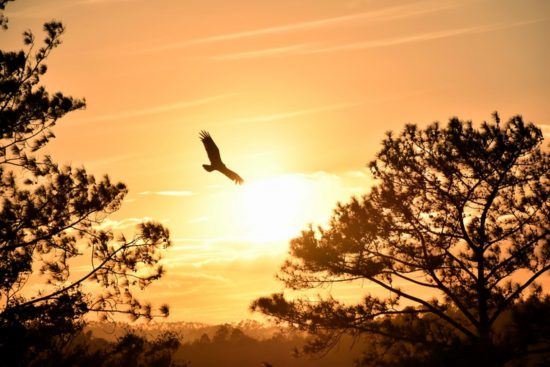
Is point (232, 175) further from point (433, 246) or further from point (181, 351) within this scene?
point (181, 351)

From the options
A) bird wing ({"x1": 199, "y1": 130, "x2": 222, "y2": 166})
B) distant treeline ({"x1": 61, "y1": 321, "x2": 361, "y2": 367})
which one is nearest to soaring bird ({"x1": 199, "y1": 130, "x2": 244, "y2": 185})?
bird wing ({"x1": 199, "y1": 130, "x2": 222, "y2": 166})

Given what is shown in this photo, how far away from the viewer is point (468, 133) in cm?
1342

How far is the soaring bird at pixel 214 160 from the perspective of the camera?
32.6 feet

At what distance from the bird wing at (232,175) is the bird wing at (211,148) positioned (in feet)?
0.58

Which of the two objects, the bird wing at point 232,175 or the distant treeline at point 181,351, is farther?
the distant treeline at point 181,351

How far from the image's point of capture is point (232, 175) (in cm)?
998

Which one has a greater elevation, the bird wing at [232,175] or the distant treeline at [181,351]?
the bird wing at [232,175]

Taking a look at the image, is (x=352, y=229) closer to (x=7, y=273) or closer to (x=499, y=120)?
(x=499, y=120)

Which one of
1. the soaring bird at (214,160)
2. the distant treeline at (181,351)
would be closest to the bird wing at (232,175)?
the soaring bird at (214,160)

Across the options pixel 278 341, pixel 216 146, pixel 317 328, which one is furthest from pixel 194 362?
pixel 216 146

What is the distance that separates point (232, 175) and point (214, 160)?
0.46m

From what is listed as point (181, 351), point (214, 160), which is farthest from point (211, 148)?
point (181, 351)

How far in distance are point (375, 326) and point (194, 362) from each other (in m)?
58.2

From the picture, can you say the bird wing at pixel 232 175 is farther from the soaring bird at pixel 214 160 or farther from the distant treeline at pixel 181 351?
the distant treeline at pixel 181 351
